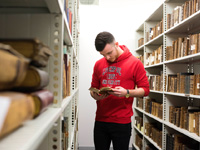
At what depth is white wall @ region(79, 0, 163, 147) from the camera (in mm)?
4172

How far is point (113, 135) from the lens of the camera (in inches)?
71.3

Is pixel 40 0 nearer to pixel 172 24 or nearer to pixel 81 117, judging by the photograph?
pixel 172 24

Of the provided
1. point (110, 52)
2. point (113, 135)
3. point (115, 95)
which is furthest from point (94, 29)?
point (113, 135)

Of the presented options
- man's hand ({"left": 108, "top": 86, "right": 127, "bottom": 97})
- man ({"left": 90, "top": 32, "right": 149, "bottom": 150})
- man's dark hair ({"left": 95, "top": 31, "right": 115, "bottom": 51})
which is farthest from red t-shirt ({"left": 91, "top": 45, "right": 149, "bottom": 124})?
man's dark hair ({"left": 95, "top": 31, "right": 115, "bottom": 51})

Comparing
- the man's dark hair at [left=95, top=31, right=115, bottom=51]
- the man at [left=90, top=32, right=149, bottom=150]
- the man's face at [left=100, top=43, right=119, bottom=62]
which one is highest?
the man's dark hair at [left=95, top=31, right=115, bottom=51]

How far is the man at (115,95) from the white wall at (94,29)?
2235 millimetres

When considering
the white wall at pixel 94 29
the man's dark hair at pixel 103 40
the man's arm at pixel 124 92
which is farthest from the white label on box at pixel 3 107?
the white wall at pixel 94 29

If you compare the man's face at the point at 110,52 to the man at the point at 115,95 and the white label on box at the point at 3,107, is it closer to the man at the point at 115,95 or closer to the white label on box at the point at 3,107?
the man at the point at 115,95

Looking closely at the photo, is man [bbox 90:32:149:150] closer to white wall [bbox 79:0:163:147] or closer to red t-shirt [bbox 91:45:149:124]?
red t-shirt [bbox 91:45:149:124]

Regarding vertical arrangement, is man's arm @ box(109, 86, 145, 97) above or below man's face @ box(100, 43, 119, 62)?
below

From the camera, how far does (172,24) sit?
251 cm

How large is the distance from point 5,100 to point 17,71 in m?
0.05

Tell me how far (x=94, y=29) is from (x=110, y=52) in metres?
2.49

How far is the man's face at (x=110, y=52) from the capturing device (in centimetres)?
182
